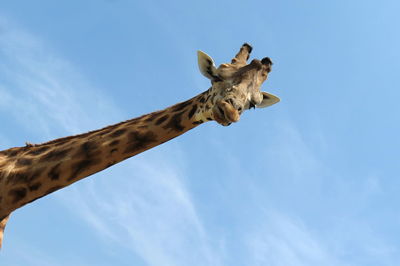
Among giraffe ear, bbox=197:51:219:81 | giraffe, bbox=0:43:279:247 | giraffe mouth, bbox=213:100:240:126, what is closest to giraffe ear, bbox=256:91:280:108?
giraffe, bbox=0:43:279:247

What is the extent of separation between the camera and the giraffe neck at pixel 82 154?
292 inches

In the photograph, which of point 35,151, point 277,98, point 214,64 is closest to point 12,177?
point 35,151

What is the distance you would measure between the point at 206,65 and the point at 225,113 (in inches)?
63.9

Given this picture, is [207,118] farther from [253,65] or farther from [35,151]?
[35,151]

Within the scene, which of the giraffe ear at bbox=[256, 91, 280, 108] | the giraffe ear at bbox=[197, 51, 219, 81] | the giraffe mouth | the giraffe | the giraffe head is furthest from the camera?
the giraffe ear at bbox=[256, 91, 280, 108]

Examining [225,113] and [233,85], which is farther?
[233,85]

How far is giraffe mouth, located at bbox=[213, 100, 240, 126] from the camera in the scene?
6.75 m

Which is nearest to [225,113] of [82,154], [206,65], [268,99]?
[206,65]

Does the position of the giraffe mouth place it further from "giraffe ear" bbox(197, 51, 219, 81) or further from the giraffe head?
"giraffe ear" bbox(197, 51, 219, 81)

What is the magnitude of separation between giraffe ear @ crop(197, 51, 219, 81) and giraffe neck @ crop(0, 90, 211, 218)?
0.30m

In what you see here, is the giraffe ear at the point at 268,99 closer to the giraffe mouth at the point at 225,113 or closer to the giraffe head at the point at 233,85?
the giraffe head at the point at 233,85

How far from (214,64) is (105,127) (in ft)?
6.76

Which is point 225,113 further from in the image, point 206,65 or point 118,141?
point 118,141

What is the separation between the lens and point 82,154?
7.53 metres
